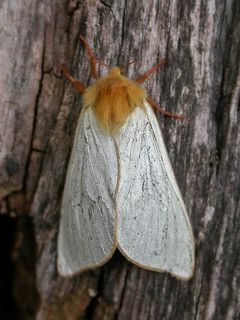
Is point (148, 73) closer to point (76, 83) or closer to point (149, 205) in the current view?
point (76, 83)

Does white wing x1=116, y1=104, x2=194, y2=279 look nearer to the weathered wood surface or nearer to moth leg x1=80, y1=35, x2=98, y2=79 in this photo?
the weathered wood surface

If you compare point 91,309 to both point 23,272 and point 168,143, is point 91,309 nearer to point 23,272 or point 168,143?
point 23,272

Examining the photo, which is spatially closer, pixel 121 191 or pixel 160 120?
pixel 121 191

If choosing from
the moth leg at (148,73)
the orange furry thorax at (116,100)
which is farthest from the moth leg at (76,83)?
the moth leg at (148,73)

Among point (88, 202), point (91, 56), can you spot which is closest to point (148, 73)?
point (91, 56)

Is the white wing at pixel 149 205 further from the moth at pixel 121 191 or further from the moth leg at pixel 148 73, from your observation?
the moth leg at pixel 148 73

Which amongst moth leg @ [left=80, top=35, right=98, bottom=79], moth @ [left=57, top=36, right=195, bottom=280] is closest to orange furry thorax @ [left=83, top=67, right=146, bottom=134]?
moth @ [left=57, top=36, right=195, bottom=280]

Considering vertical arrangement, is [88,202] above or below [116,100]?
below

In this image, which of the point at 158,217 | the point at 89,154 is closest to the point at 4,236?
the point at 89,154
